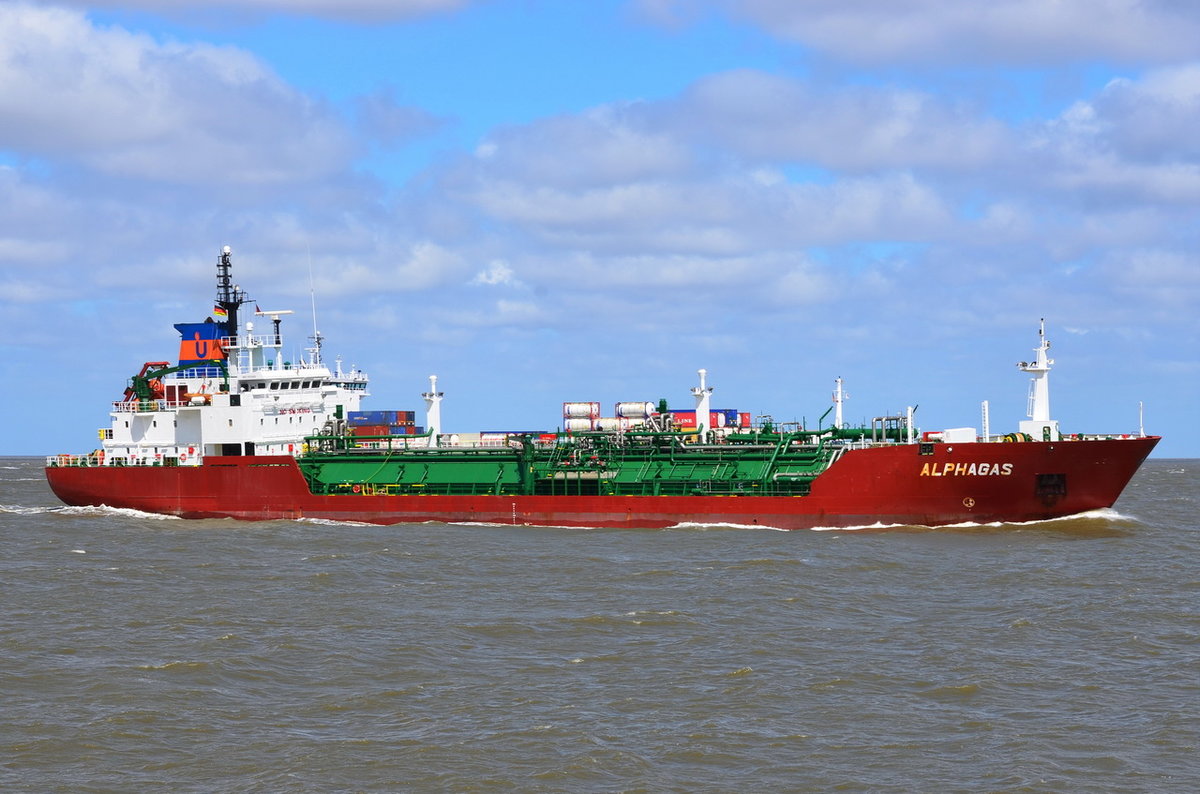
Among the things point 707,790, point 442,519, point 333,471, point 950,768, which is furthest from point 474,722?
point 333,471

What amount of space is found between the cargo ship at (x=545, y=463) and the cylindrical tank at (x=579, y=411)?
109 millimetres

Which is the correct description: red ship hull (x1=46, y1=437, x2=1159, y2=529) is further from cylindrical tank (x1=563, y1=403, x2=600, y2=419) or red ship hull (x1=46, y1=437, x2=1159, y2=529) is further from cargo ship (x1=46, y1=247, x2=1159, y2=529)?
cylindrical tank (x1=563, y1=403, x2=600, y2=419)

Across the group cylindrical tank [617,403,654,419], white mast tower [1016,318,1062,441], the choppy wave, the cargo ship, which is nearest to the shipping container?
the cargo ship

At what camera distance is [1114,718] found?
19.2m

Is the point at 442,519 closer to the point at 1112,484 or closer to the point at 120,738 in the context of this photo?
the point at 1112,484

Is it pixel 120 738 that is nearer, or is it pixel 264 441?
pixel 120 738

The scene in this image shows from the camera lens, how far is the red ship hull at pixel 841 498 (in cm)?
4059

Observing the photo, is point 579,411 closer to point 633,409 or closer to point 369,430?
point 633,409

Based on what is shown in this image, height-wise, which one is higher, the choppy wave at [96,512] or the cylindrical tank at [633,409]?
the cylindrical tank at [633,409]

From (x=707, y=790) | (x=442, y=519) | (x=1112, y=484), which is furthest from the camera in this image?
(x=442, y=519)

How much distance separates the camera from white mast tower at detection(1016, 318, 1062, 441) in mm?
42500

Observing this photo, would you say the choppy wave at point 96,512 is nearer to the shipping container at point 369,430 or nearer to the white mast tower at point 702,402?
the shipping container at point 369,430

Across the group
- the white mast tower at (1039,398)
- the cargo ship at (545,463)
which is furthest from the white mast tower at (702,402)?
the white mast tower at (1039,398)

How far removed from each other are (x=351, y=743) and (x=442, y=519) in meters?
29.5
